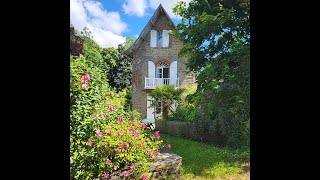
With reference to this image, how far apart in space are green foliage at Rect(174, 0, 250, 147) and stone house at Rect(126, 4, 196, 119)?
298 cm

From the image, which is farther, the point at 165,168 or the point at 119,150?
the point at 165,168

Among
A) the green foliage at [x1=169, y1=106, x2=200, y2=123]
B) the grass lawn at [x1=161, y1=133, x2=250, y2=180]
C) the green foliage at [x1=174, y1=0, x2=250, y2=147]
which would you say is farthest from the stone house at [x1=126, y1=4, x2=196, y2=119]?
the grass lawn at [x1=161, y1=133, x2=250, y2=180]

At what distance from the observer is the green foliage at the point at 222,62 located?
5457 mm

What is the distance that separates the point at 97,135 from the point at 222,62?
4.92 meters

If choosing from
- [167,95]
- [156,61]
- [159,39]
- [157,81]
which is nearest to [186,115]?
[167,95]

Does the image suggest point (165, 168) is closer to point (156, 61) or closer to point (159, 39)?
point (156, 61)

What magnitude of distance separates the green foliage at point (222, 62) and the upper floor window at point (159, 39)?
10.5ft

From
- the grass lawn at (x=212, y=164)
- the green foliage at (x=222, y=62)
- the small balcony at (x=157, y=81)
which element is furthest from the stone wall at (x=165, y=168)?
the small balcony at (x=157, y=81)

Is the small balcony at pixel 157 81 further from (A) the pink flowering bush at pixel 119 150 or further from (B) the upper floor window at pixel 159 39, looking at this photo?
(A) the pink flowering bush at pixel 119 150

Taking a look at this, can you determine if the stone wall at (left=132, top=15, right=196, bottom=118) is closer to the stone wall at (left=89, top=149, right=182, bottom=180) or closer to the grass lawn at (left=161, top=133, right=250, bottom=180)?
the grass lawn at (left=161, top=133, right=250, bottom=180)

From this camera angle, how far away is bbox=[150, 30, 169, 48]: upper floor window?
11.7m

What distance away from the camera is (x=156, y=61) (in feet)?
38.6
